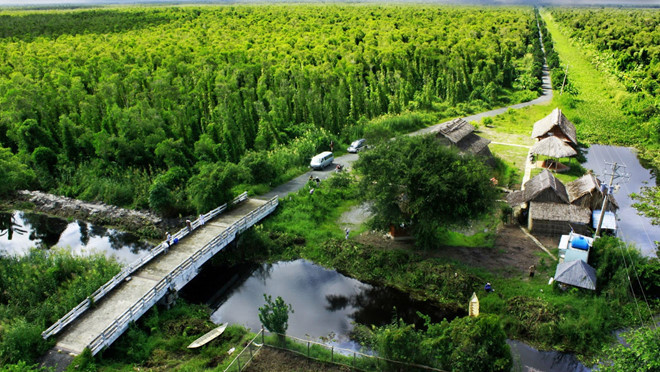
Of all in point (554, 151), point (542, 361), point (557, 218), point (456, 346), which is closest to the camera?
point (456, 346)

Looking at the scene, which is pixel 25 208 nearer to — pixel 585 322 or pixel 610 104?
pixel 585 322

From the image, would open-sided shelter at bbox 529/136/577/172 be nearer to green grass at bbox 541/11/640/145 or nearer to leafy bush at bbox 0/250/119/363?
green grass at bbox 541/11/640/145

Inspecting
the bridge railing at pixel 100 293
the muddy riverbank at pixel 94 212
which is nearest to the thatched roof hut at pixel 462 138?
the bridge railing at pixel 100 293

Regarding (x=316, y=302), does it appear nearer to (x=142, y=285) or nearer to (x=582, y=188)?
(x=142, y=285)

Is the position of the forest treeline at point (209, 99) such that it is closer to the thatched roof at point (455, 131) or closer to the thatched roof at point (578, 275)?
the thatched roof at point (455, 131)

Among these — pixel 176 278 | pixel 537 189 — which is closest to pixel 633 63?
pixel 537 189

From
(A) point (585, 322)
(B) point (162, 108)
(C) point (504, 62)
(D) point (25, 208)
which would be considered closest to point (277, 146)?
(B) point (162, 108)
